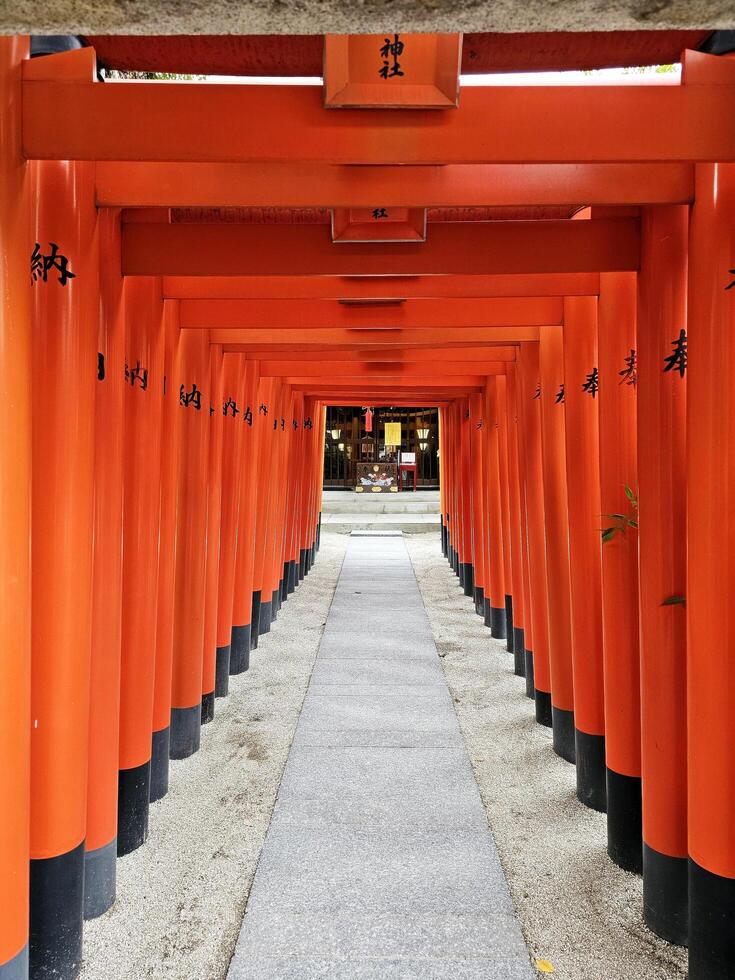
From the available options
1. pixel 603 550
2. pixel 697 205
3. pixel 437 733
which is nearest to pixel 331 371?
pixel 437 733

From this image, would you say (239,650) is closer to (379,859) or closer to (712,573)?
(379,859)

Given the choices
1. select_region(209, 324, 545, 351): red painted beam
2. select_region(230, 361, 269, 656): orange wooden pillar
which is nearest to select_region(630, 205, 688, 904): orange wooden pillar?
select_region(209, 324, 545, 351): red painted beam

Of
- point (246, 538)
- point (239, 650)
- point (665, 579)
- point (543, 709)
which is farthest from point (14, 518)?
point (239, 650)

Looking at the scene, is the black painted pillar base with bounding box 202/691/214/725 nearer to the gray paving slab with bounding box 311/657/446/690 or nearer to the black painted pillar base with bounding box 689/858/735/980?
the gray paving slab with bounding box 311/657/446/690

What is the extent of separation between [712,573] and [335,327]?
9.24 feet

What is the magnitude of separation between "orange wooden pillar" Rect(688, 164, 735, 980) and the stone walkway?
729mm

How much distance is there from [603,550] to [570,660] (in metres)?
1.28

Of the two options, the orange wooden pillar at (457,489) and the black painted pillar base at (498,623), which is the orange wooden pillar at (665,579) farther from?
the orange wooden pillar at (457,489)

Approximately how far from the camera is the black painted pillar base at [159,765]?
391cm

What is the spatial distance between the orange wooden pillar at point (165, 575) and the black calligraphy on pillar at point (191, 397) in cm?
39

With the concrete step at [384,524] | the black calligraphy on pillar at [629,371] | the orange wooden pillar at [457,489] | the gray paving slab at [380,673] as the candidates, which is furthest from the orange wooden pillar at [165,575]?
the concrete step at [384,524]

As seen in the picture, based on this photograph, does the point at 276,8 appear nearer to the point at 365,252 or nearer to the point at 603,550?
the point at 365,252

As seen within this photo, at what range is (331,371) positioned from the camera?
287 inches

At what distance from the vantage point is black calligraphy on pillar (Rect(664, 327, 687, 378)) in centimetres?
268
